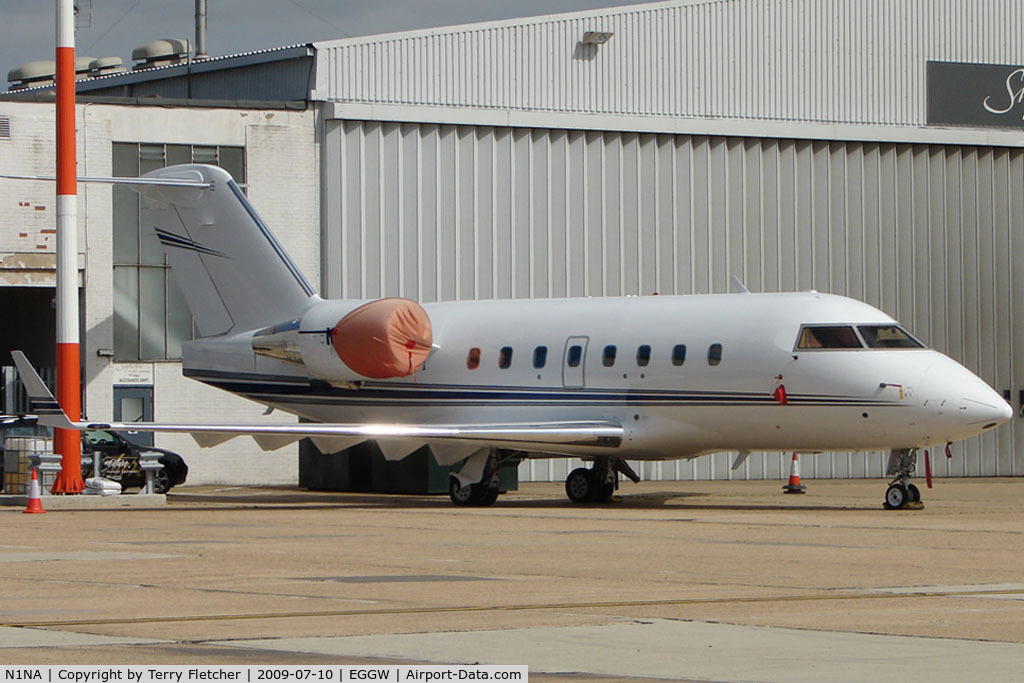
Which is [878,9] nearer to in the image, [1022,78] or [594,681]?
[1022,78]

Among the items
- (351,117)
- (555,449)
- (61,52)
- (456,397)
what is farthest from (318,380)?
(351,117)

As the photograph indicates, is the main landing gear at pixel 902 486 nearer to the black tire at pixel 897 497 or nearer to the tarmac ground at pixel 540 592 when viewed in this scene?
the black tire at pixel 897 497

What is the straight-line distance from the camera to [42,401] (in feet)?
81.5

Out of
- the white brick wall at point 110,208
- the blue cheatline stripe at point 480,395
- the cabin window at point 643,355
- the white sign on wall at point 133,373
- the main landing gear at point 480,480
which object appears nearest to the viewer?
the blue cheatline stripe at point 480,395

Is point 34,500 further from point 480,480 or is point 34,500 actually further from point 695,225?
point 695,225

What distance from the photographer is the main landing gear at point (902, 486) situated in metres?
24.8

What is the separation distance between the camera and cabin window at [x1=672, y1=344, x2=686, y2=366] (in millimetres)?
26031

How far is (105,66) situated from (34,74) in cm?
620

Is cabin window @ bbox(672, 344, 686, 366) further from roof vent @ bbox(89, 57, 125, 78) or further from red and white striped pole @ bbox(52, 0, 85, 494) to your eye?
roof vent @ bbox(89, 57, 125, 78)

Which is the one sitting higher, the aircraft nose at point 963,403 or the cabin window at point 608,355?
the cabin window at point 608,355

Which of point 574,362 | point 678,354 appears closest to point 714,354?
point 678,354

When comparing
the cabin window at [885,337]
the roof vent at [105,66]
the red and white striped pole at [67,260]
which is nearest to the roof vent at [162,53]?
the roof vent at [105,66]

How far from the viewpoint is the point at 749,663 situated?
8906 mm

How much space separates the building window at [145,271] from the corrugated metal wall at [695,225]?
340 cm
